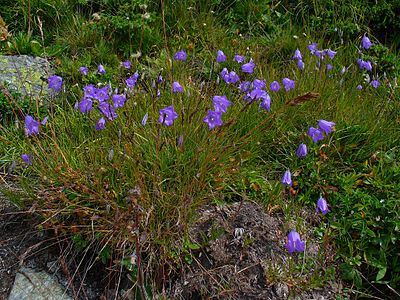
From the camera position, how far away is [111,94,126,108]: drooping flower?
2953 mm

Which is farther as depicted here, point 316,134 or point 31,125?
point 316,134

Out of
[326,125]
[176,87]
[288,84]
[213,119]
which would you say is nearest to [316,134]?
[326,125]

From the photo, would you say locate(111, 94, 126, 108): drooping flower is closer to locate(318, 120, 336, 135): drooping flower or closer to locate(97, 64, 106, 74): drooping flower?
locate(97, 64, 106, 74): drooping flower

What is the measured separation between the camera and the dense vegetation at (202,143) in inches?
106

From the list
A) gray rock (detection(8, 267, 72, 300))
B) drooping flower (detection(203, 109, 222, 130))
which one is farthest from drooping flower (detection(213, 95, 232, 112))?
gray rock (detection(8, 267, 72, 300))

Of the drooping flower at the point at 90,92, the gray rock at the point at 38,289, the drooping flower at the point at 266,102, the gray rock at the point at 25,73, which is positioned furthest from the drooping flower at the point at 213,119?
the gray rock at the point at 25,73

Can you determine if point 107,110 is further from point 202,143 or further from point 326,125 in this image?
point 326,125

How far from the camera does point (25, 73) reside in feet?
13.2

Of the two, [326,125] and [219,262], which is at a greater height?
[326,125]

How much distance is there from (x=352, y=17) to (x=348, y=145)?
5.62ft

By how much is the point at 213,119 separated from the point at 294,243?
759mm

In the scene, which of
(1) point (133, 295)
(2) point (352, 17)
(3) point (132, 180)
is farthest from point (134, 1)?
(1) point (133, 295)

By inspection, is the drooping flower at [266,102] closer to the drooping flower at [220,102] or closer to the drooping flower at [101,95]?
the drooping flower at [220,102]

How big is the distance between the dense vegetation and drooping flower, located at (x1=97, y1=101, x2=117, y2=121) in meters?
0.01
